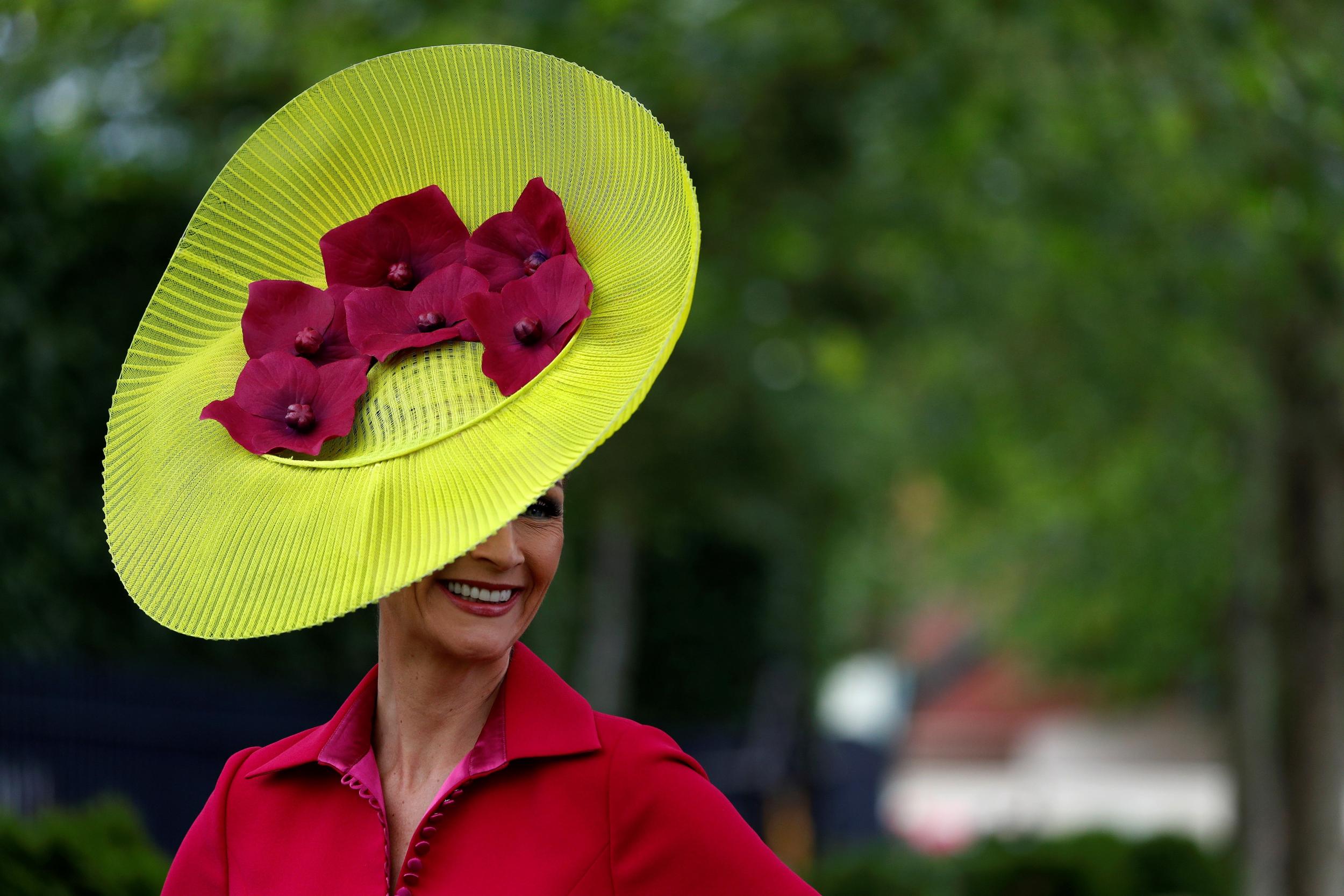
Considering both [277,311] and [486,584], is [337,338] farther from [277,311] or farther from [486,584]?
[486,584]

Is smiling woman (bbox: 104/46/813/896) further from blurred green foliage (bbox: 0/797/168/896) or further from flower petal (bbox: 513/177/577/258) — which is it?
blurred green foliage (bbox: 0/797/168/896)

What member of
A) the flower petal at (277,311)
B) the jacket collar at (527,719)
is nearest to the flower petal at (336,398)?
the flower petal at (277,311)

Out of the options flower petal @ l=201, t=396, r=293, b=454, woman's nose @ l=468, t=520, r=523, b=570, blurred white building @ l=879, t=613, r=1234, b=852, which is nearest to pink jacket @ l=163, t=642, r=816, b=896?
woman's nose @ l=468, t=520, r=523, b=570

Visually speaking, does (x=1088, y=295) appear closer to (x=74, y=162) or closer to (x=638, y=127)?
(x=74, y=162)

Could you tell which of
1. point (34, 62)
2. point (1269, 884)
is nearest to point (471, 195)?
point (34, 62)

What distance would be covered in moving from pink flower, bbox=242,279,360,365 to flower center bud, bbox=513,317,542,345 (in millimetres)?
243

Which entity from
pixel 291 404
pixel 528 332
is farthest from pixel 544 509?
pixel 291 404

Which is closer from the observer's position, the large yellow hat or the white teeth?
the large yellow hat

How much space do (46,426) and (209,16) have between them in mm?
2341

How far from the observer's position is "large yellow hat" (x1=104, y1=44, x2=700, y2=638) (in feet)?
5.94

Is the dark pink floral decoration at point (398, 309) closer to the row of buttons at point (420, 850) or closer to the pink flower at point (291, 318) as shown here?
the pink flower at point (291, 318)

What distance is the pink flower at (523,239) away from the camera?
6.70 ft

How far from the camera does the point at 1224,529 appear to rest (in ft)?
46.0

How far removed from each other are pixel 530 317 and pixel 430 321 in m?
0.14
